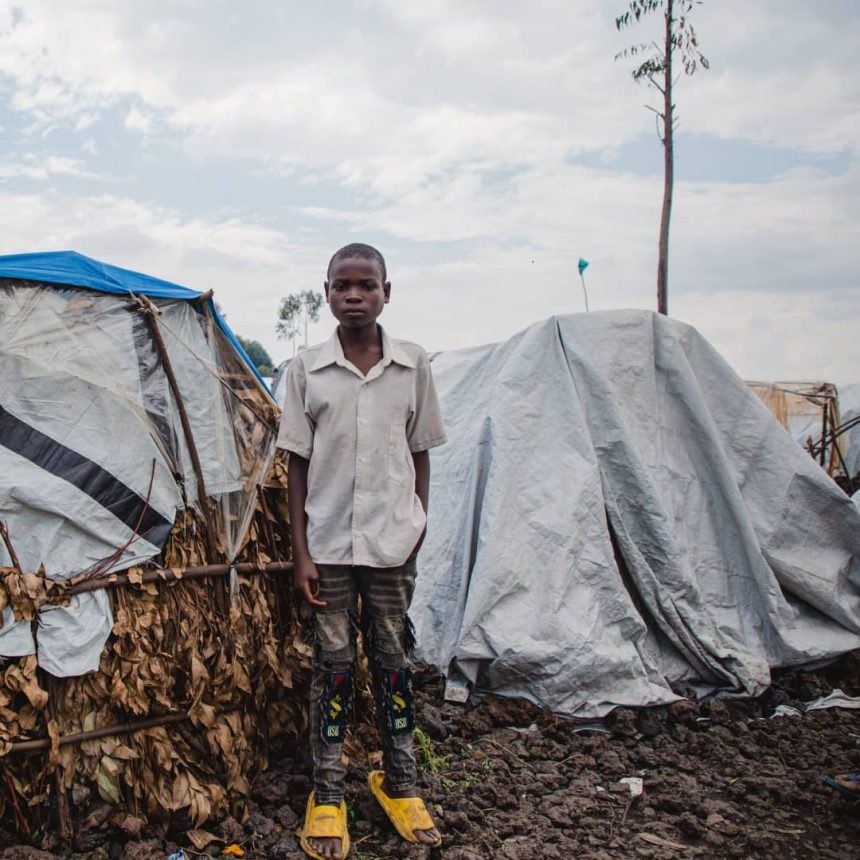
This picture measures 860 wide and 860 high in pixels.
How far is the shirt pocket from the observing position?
7.94 ft

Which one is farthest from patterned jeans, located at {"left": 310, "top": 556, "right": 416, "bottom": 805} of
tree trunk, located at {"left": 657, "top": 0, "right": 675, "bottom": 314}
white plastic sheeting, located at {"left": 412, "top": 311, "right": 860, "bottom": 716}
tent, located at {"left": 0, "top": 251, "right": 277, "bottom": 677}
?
tree trunk, located at {"left": 657, "top": 0, "right": 675, "bottom": 314}

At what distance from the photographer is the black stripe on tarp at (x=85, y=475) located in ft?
8.03

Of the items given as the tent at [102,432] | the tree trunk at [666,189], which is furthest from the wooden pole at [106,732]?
the tree trunk at [666,189]

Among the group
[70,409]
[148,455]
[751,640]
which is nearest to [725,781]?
[751,640]

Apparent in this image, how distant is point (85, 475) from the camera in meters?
2.51

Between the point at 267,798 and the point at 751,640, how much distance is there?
8.52 ft

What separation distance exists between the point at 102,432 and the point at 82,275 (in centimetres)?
51

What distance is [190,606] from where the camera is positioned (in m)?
2.62

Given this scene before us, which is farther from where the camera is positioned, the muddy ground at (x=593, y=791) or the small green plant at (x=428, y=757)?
the small green plant at (x=428, y=757)

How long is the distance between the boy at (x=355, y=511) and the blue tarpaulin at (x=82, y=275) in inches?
25.8

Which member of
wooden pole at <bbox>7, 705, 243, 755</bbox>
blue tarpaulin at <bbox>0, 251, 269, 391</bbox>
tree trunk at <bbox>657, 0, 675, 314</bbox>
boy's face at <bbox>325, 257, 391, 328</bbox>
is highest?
tree trunk at <bbox>657, 0, 675, 314</bbox>

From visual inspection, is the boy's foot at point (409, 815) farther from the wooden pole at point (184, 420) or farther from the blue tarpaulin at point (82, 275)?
the blue tarpaulin at point (82, 275)

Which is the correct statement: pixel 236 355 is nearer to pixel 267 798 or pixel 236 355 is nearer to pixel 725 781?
pixel 267 798

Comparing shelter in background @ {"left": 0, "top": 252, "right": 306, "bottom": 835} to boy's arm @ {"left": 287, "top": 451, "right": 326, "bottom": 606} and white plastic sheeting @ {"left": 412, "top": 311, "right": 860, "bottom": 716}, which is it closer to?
boy's arm @ {"left": 287, "top": 451, "right": 326, "bottom": 606}
